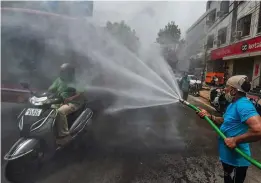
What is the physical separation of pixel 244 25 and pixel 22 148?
19.0 meters

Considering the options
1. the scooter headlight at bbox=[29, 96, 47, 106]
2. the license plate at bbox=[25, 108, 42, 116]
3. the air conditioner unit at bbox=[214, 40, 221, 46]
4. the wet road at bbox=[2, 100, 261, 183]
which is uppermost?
the air conditioner unit at bbox=[214, 40, 221, 46]

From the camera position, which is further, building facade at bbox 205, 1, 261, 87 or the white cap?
building facade at bbox 205, 1, 261, 87

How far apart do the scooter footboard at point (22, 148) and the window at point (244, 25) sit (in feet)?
59.1

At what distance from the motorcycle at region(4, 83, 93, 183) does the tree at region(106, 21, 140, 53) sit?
3766 mm

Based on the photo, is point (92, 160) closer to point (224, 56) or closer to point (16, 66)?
point (16, 66)

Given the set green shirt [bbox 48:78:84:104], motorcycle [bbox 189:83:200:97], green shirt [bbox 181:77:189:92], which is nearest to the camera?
green shirt [bbox 48:78:84:104]

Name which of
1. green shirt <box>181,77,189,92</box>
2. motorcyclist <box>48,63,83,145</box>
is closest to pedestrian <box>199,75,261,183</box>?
motorcyclist <box>48,63,83,145</box>

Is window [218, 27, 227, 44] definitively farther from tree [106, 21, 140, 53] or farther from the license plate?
the license plate

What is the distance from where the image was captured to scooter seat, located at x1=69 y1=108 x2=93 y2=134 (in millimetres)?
4053

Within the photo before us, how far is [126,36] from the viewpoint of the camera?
8180 mm

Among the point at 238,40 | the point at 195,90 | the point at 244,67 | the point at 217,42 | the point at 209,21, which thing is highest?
the point at 209,21

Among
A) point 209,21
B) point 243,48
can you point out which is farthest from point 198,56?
point 243,48

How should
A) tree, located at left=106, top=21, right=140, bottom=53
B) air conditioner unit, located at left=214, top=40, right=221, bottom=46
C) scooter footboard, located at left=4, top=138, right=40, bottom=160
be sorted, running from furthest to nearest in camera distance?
1. air conditioner unit, located at left=214, top=40, right=221, bottom=46
2. tree, located at left=106, top=21, right=140, bottom=53
3. scooter footboard, located at left=4, top=138, right=40, bottom=160

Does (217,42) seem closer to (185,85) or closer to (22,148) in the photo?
(185,85)
